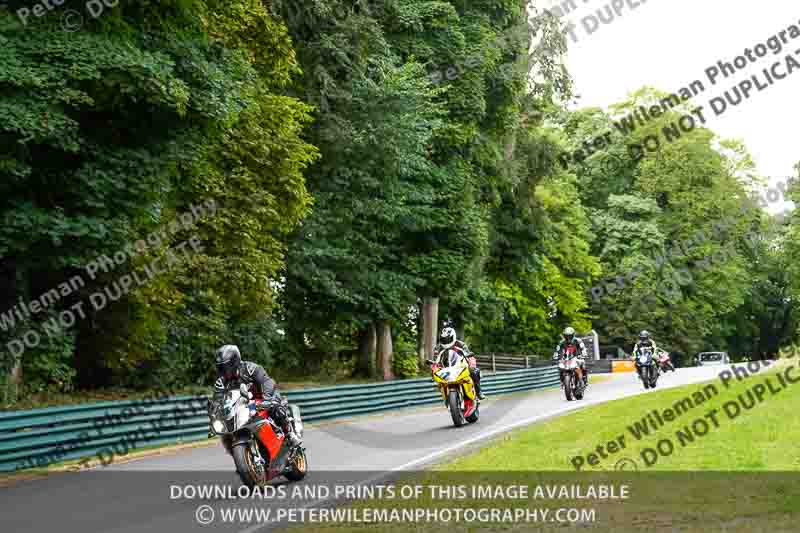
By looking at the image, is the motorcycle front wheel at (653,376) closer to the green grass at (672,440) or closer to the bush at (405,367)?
the bush at (405,367)

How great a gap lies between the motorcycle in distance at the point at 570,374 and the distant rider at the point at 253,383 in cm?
1759

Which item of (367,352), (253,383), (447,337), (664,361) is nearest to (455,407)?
(447,337)

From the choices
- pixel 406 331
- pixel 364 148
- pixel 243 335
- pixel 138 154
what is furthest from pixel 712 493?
pixel 406 331

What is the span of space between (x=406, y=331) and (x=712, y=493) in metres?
37.7

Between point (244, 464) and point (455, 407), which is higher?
point (455, 407)

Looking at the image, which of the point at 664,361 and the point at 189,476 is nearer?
the point at 189,476

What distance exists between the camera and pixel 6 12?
18.7m

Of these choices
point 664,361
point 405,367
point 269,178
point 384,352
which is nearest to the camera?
point 269,178

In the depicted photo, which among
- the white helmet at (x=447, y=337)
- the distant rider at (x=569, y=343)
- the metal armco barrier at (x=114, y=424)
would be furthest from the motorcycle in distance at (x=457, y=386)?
the distant rider at (x=569, y=343)

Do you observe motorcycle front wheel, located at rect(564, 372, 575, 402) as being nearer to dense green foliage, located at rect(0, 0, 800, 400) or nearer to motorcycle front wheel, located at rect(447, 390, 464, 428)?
dense green foliage, located at rect(0, 0, 800, 400)

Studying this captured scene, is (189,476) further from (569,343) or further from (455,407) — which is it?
(569,343)

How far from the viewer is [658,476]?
1184 cm

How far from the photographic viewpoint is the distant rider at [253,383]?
39.0 ft

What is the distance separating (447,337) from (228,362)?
940 centimetres
